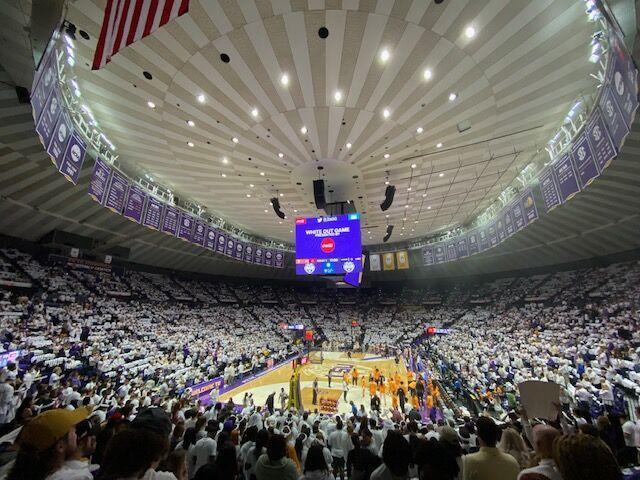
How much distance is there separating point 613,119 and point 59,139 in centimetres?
1105

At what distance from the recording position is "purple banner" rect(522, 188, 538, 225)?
10545 mm

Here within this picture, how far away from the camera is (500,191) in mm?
15625

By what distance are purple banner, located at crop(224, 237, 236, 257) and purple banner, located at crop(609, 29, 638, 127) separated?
16209 mm

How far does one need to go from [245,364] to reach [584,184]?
17.8 meters

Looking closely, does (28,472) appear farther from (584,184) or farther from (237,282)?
(237,282)

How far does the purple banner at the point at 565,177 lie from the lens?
25.2 ft

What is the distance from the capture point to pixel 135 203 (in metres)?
11.1

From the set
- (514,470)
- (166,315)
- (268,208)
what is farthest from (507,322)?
(166,315)

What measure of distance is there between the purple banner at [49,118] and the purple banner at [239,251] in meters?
12.2

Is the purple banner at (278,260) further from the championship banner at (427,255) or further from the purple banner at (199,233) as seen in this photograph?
the championship banner at (427,255)

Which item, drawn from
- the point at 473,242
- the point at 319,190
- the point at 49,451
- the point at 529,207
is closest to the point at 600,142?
the point at 529,207

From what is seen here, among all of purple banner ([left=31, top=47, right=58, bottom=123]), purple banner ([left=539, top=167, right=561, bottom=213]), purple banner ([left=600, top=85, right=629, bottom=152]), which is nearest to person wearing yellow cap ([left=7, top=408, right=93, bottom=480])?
purple banner ([left=31, top=47, right=58, bottom=123])

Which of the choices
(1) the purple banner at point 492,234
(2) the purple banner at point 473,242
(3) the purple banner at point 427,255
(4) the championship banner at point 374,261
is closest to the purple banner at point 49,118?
(1) the purple banner at point 492,234

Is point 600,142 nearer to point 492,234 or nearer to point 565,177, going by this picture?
point 565,177
